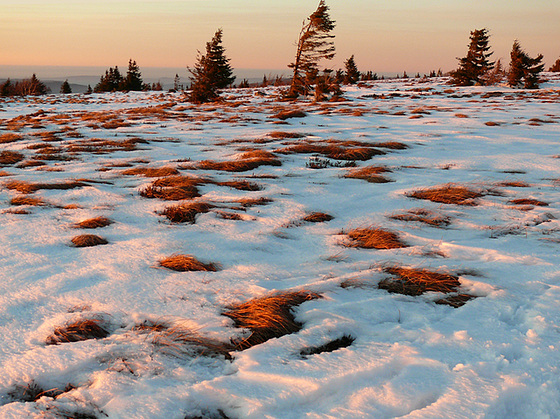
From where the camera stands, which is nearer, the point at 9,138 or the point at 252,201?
the point at 252,201

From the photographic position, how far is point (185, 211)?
4.50m

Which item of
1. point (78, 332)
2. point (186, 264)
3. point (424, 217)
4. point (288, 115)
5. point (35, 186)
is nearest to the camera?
point (78, 332)

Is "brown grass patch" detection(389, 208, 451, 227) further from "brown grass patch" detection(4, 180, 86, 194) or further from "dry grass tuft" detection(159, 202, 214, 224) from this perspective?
"brown grass patch" detection(4, 180, 86, 194)

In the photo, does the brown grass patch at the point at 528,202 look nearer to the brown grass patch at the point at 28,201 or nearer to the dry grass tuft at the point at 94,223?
the dry grass tuft at the point at 94,223

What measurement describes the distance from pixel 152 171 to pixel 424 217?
4.37 m

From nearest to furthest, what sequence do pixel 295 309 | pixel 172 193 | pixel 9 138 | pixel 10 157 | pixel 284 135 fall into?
pixel 295 309 < pixel 172 193 < pixel 10 157 < pixel 284 135 < pixel 9 138

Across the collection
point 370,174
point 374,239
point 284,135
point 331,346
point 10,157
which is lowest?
point 331,346

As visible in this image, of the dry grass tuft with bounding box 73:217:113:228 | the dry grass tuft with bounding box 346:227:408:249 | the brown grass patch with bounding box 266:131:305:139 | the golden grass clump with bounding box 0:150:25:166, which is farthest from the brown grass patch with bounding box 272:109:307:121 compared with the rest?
the dry grass tuft with bounding box 346:227:408:249

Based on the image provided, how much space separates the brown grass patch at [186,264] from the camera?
3244 mm

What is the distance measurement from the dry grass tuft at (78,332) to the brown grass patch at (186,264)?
0.84 meters

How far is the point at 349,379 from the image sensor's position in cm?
203

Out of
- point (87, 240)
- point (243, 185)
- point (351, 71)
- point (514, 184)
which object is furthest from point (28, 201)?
point (351, 71)

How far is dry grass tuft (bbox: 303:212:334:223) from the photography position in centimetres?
448

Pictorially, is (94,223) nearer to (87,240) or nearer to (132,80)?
(87,240)
